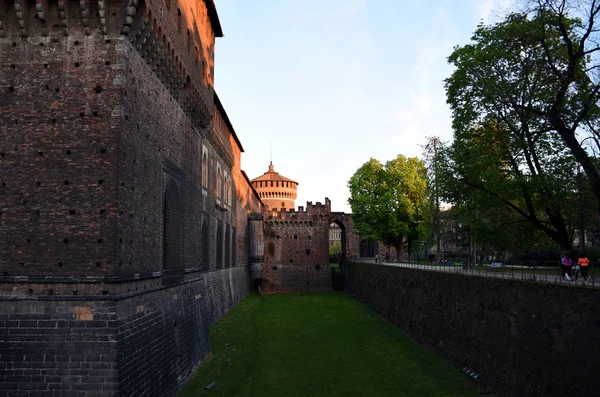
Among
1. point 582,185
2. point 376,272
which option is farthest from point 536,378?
point 376,272

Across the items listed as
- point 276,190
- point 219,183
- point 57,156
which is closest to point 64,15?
point 57,156

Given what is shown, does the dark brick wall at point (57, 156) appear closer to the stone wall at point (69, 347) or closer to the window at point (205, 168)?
the stone wall at point (69, 347)

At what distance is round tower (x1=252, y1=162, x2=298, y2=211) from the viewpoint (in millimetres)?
69812

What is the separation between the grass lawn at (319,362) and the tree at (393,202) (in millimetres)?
17732

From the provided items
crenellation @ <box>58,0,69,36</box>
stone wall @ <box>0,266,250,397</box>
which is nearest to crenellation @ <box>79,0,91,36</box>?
crenellation @ <box>58,0,69,36</box>

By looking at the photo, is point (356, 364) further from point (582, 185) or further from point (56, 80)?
point (56, 80)

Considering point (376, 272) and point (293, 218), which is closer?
point (376, 272)

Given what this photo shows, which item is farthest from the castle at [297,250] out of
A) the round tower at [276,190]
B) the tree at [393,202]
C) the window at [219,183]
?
the round tower at [276,190]

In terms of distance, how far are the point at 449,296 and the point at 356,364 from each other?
417 centimetres

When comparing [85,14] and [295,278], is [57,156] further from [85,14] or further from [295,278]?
[295,278]

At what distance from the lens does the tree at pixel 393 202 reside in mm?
44375

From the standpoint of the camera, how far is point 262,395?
1340 cm

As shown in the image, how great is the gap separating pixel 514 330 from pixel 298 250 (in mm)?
33481

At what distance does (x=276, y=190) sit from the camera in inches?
2768
